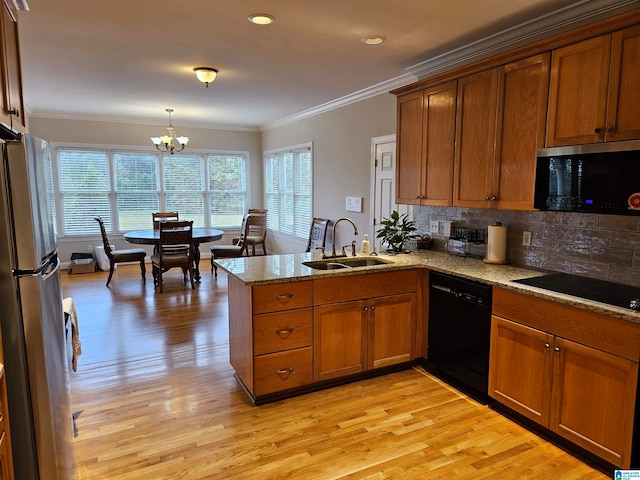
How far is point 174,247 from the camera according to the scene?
18.3 ft

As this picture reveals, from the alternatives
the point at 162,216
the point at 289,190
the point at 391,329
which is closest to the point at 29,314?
the point at 391,329

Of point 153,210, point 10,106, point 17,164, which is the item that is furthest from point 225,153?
point 17,164

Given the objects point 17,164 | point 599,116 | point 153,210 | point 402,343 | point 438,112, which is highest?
point 438,112

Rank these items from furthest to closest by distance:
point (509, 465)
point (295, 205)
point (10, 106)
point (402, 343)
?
point (295, 205) → point (402, 343) → point (509, 465) → point (10, 106)

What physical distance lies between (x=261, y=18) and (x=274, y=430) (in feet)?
8.65

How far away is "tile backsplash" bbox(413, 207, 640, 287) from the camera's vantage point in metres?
2.40

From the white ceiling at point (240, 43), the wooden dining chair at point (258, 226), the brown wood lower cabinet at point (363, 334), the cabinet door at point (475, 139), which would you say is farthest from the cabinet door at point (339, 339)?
the wooden dining chair at point (258, 226)

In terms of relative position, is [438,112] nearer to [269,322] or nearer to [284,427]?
[269,322]

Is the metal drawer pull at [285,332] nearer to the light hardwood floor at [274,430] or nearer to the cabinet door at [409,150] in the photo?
the light hardwood floor at [274,430]

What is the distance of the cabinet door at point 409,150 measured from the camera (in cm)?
350

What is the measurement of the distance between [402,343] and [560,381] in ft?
3.86

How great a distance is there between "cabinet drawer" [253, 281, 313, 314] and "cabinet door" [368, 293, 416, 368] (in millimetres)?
538

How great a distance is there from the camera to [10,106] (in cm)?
195

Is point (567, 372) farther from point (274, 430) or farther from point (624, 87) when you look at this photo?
point (274, 430)
